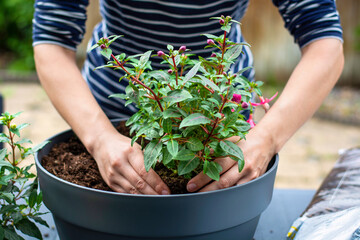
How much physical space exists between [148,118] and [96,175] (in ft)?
0.63

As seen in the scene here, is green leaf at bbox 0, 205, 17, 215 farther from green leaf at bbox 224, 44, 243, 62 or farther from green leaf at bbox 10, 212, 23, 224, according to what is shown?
green leaf at bbox 224, 44, 243, 62

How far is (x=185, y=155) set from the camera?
2.52 feet

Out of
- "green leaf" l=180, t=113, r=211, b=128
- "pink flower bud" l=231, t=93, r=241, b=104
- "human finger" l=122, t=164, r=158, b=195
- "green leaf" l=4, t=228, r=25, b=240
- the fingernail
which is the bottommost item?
"green leaf" l=4, t=228, r=25, b=240

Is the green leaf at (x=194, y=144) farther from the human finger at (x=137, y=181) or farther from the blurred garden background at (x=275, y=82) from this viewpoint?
the blurred garden background at (x=275, y=82)

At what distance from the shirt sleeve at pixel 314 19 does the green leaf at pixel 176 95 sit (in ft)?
1.96

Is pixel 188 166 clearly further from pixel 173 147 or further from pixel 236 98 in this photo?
pixel 236 98

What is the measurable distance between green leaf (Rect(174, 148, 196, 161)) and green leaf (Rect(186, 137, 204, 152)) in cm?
1

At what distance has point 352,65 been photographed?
5.77m

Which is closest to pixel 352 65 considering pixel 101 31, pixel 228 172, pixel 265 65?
pixel 265 65

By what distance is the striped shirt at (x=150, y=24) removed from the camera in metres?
1.17

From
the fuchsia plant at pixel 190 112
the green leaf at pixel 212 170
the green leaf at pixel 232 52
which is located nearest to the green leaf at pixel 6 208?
the fuchsia plant at pixel 190 112

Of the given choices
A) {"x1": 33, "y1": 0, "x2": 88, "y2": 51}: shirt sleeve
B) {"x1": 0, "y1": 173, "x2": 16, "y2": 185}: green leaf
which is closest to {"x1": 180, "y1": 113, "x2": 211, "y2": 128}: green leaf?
{"x1": 0, "y1": 173, "x2": 16, "y2": 185}: green leaf

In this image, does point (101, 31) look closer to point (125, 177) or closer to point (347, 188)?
point (125, 177)

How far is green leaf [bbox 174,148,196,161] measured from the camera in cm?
76
